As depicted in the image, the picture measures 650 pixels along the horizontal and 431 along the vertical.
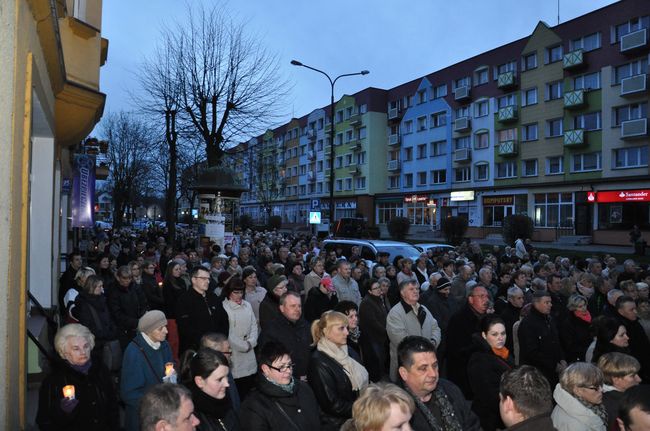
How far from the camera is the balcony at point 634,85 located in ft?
108

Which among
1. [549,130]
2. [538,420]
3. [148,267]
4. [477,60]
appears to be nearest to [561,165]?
[549,130]

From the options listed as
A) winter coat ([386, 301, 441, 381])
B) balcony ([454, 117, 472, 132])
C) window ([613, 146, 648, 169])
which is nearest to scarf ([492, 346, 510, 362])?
winter coat ([386, 301, 441, 381])

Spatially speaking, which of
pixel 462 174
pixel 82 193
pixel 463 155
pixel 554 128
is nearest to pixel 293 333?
→ pixel 82 193

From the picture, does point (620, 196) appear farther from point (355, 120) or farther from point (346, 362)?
point (346, 362)

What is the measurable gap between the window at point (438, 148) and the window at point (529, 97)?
31.6 ft

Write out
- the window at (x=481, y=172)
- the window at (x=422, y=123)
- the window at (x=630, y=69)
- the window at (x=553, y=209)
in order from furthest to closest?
the window at (x=422, y=123), the window at (x=481, y=172), the window at (x=553, y=209), the window at (x=630, y=69)

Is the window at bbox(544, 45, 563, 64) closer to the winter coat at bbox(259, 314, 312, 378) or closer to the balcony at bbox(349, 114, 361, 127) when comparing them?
the balcony at bbox(349, 114, 361, 127)

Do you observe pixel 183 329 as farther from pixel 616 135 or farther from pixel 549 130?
pixel 549 130

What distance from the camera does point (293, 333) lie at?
18.2ft

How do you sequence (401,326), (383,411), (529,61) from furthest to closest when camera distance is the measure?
(529,61), (401,326), (383,411)

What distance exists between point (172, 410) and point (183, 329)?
137 inches

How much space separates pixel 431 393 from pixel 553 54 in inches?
1651

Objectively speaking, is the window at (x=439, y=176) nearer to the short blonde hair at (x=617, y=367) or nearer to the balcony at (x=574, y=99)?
the balcony at (x=574, y=99)

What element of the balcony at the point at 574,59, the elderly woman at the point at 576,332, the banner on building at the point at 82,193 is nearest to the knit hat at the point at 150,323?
the elderly woman at the point at 576,332
